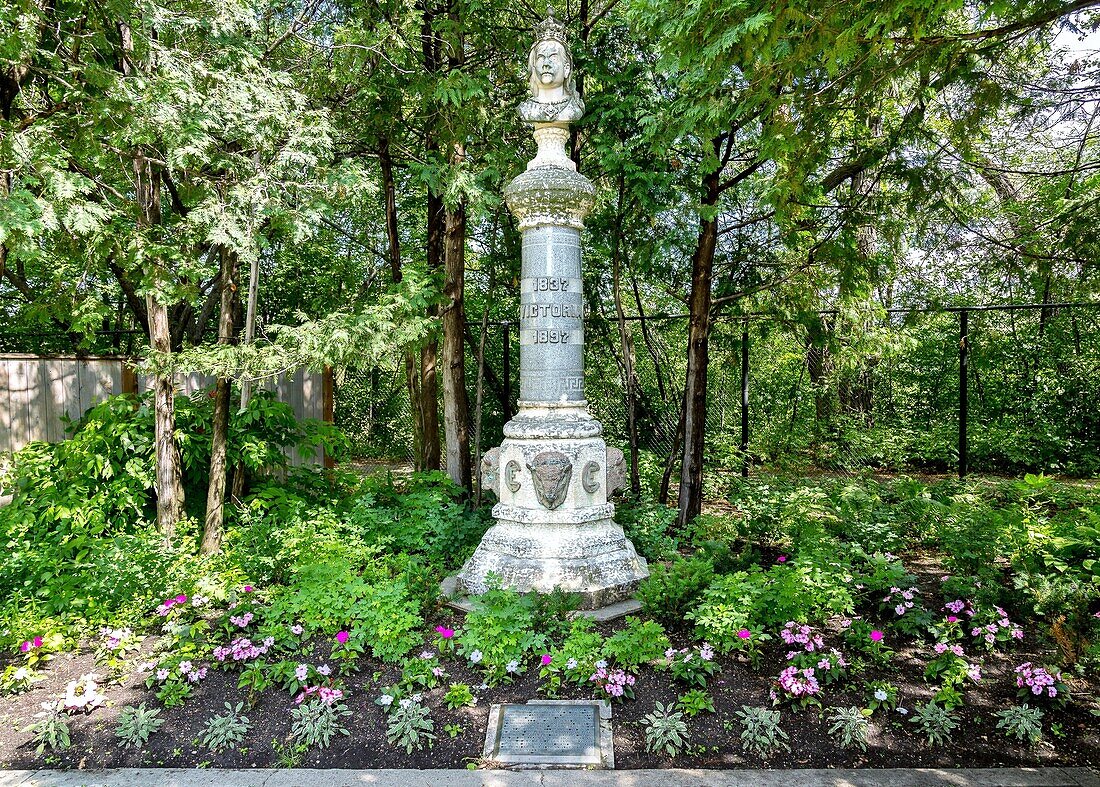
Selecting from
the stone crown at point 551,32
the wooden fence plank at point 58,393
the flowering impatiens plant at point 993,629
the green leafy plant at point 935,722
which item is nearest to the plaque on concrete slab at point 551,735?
the green leafy plant at point 935,722

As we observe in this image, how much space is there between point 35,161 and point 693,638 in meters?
5.17

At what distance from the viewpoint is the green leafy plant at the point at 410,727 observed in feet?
10.8

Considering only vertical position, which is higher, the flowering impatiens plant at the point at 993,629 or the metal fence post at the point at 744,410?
the metal fence post at the point at 744,410

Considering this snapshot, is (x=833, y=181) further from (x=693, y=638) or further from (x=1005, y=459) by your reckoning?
(x=1005, y=459)

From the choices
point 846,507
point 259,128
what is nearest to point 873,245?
point 846,507

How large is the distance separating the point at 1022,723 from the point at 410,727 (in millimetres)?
3057

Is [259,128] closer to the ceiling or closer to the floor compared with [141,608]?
closer to the ceiling

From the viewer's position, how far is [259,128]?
4926 mm

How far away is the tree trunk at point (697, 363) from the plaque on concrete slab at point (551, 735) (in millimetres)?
3586

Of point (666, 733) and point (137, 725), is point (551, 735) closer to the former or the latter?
point (666, 733)

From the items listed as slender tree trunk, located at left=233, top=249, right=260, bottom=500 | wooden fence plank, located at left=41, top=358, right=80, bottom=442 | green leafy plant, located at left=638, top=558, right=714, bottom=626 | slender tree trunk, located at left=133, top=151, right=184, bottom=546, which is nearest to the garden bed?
green leafy plant, located at left=638, top=558, right=714, bottom=626

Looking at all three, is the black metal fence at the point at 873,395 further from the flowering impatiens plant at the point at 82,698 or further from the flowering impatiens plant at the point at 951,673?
the flowering impatiens plant at the point at 82,698

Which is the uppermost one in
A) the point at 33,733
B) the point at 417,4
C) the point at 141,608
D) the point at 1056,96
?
the point at 417,4

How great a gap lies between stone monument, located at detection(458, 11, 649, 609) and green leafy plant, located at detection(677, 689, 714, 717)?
4.46ft
